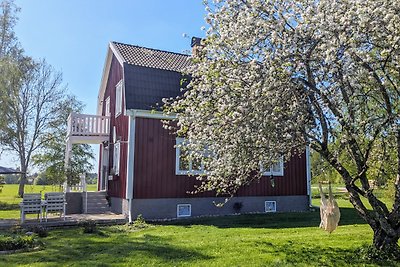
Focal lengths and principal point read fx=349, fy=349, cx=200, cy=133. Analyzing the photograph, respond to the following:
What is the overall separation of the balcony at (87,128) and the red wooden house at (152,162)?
0.04m

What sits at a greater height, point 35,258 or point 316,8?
point 316,8

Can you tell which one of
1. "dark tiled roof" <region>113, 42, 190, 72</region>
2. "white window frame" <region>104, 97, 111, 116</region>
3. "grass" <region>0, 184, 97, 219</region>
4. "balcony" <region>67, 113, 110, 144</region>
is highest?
"dark tiled roof" <region>113, 42, 190, 72</region>

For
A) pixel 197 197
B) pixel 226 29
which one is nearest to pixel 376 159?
pixel 226 29

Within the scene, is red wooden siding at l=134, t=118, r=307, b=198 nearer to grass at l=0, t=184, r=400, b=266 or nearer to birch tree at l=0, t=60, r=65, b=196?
grass at l=0, t=184, r=400, b=266

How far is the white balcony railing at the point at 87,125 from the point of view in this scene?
523 inches

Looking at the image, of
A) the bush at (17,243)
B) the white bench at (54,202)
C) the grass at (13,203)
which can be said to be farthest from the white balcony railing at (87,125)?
the bush at (17,243)

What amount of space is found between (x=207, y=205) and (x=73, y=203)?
4925mm

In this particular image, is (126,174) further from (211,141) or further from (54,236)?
(211,141)

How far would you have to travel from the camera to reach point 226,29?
6.05 m

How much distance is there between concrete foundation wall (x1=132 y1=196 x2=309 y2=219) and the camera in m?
11.1

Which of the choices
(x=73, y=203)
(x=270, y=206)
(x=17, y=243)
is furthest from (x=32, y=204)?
(x=270, y=206)

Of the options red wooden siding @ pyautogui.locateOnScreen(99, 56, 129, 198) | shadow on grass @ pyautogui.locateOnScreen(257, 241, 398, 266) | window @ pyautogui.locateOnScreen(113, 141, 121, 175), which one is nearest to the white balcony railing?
red wooden siding @ pyautogui.locateOnScreen(99, 56, 129, 198)

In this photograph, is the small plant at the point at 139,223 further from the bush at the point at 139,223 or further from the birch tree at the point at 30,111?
the birch tree at the point at 30,111

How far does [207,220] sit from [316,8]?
7.37 metres
